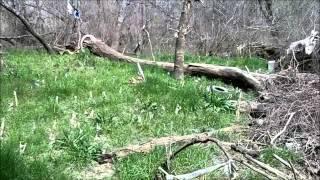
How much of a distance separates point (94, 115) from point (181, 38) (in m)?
2.73

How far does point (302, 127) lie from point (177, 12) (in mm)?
13554

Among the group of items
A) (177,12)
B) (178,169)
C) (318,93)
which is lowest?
(178,169)

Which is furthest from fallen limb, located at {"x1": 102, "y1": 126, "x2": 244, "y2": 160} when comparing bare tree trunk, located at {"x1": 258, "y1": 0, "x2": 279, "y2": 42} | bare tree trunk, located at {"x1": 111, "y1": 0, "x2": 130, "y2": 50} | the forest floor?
bare tree trunk, located at {"x1": 258, "y1": 0, "x2": 279, "y2": 42}

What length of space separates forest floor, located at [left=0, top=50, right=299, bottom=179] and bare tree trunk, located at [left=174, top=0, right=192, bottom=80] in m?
0.19

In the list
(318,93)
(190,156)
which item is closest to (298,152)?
(190,156)

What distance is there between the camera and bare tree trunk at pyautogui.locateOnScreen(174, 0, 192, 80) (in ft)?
26.8

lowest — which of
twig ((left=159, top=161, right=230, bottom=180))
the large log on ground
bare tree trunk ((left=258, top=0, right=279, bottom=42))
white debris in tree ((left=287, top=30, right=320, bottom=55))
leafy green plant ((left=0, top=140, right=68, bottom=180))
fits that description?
leafy green plant ((left=0, top=140, right=68, bottom=180))

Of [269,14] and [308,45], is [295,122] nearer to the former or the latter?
[308,45]

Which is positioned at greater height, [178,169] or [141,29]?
[141,29]

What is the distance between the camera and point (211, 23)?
15.1 metres

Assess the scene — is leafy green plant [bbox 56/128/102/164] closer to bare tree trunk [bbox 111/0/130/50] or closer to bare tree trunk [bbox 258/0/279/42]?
bare tree trunk [bbox 111/0/130/50]

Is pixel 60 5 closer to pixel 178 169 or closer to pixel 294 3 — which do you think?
pixel 294 3

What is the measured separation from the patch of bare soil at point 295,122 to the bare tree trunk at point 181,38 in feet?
5.77

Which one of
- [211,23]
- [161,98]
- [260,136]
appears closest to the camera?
[260,136]
